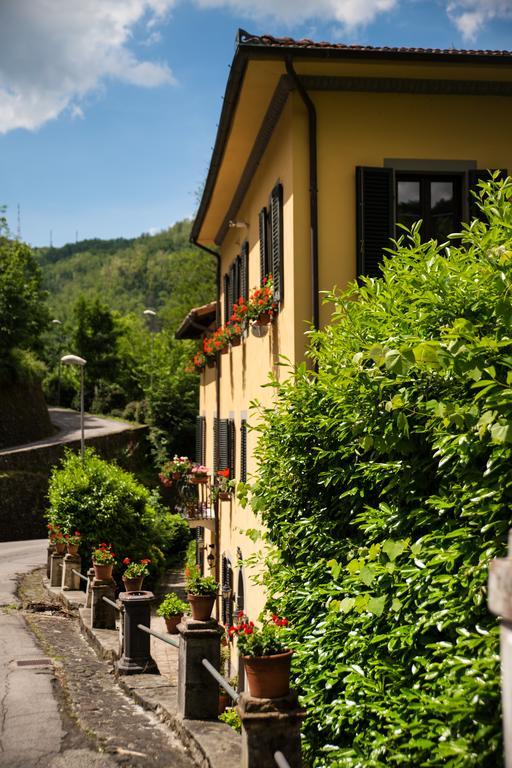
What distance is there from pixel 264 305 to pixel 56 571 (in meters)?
13.4

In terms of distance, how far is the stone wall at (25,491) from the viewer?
35.6 meters

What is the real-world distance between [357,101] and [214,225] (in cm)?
839

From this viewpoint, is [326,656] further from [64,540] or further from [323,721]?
[64,540]

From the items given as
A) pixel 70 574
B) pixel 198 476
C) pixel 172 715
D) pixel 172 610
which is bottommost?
pixel 172 610

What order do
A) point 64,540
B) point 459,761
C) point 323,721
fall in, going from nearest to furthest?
1. point 459,761
2. point 323,721
3. point 64,540

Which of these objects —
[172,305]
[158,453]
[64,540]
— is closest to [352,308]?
[64,540]

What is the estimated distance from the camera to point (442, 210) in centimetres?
977

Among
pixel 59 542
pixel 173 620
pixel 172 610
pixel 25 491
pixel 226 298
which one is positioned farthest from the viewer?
pixel 25 491

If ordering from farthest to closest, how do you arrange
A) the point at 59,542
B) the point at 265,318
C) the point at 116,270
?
the point at 116,270, the point at 59,542, the point at 265,318

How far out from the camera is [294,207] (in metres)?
9.35

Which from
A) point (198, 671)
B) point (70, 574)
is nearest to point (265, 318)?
point (198, 671)

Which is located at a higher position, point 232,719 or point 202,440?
point 202,440

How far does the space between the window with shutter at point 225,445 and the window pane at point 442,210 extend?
7311 mm

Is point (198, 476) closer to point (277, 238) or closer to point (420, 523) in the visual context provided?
point (277, 238)
